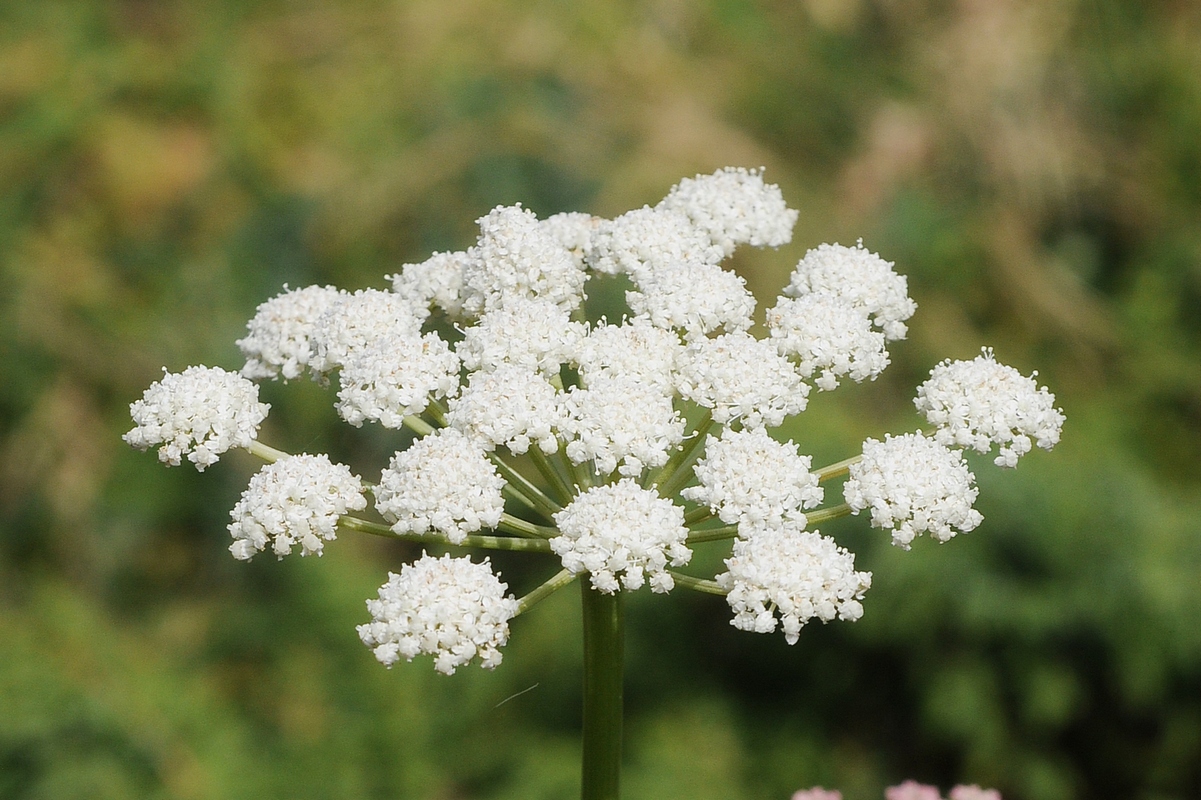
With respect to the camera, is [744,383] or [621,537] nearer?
[621,537]

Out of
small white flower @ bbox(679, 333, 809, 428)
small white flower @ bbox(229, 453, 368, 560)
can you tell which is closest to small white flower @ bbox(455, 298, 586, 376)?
small white flower @ bbox(679, 333, 809, 428)

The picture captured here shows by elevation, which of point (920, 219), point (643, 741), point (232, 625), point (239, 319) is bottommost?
point (643, 741)

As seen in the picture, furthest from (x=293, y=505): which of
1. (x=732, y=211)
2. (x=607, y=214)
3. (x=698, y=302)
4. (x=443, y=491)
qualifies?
(x=607, y=214)

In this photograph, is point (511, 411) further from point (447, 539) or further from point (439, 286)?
point (439, 286)

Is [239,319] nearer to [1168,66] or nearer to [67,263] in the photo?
[67,263]

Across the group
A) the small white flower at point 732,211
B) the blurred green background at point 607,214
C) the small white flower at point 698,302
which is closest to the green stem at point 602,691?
the small white flower at point 698,302

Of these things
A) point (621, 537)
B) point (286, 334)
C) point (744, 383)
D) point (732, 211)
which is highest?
point (732, 211)

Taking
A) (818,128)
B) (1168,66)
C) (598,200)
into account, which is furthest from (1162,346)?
(598,200)
